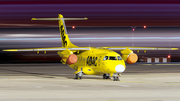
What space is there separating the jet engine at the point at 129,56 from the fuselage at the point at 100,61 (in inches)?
65.8

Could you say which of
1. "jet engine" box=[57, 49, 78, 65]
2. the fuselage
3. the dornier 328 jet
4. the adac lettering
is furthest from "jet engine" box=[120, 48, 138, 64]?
"jet engine" box=[57, 49, 78, 65]

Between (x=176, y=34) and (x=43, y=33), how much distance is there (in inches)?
798

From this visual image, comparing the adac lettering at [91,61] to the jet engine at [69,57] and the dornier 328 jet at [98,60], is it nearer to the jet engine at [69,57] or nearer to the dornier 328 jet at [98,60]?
the dornier 328 jet at [98,60]

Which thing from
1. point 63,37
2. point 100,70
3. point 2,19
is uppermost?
point 2,19

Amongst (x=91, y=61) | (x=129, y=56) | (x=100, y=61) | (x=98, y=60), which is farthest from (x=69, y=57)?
(x=129, y=56)

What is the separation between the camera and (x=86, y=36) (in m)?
46.2

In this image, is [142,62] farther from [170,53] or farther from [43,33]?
[43,33]

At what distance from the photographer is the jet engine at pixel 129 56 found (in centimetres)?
2595

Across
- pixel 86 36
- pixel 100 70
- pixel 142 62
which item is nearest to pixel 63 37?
pixel 100 70

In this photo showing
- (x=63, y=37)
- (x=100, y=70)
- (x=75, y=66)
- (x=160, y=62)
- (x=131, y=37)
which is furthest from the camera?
(x=160, y=62)

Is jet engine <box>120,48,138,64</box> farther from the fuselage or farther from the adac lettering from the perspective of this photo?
the adac lettering

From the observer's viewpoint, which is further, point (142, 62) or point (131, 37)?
point (142, 62)

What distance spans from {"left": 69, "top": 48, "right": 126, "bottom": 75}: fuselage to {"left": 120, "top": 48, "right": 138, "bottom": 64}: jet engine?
1671 mm

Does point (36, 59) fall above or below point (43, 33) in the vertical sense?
below
